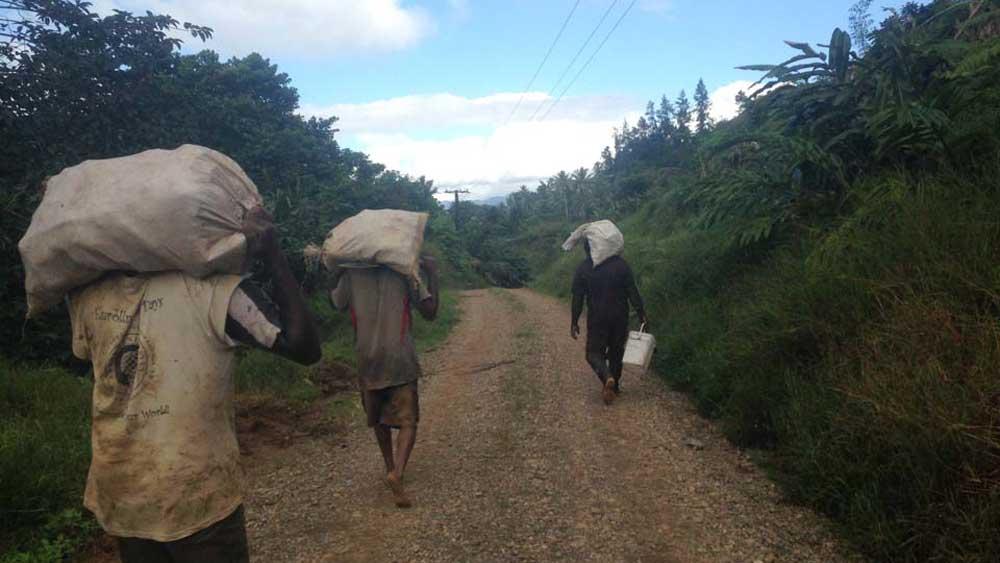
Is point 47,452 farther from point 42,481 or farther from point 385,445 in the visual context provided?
point 385,445

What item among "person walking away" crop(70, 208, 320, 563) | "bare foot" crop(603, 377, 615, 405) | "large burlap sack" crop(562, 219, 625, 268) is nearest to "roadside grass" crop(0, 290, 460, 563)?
"person walking away" crop(70, 208, 320, 563)

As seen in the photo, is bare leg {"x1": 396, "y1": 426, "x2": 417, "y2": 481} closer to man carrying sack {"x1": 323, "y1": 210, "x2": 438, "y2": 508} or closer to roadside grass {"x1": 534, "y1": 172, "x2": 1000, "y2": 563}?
man carrying sack {"x1": 323, "y1": 210, "x2": 438, "y2": 508}

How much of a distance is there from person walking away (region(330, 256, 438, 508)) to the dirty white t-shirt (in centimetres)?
249

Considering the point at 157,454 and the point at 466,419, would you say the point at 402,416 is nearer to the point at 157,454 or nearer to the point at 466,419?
the point at 466,419

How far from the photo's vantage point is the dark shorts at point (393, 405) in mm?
4621

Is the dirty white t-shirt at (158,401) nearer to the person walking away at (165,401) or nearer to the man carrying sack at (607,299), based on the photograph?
the person walking away at (165,401)

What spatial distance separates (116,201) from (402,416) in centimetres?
296

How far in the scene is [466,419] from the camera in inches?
259

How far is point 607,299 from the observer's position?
22.9ft

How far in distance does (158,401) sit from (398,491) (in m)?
2.70

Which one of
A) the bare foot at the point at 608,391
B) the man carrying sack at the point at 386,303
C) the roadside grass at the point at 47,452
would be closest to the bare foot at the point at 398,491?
the man carrying sack at the point at 386,303

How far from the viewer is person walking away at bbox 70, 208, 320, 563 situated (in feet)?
6.51

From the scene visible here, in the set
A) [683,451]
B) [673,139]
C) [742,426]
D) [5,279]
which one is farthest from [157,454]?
[673,139]

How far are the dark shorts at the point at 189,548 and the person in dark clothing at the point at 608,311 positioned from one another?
5.14 meters
